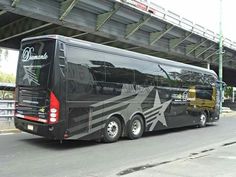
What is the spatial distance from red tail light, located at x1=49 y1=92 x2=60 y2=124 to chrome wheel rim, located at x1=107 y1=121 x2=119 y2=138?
7.14 ft

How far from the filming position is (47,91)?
10164 millimetres

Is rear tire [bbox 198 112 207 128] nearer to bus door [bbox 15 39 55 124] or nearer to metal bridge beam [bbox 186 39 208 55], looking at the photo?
bus door [bbox 15 39 55 124]

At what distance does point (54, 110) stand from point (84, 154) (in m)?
1.44

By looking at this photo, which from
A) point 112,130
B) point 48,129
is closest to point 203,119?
point 112,130

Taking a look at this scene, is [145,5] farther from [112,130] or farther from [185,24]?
[112,130]

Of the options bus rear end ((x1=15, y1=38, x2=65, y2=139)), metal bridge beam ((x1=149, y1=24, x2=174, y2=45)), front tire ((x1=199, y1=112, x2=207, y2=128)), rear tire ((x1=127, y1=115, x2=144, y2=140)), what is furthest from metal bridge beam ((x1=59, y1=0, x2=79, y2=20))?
metal bridge beam ((x1=149, y1=24, x2=174, y2=45))

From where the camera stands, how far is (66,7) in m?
19.0

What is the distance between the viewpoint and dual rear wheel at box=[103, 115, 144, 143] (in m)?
11.7

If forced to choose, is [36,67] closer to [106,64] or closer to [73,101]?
[73,101]

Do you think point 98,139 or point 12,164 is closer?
point 12,164

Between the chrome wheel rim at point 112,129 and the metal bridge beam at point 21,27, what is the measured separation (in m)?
10.6

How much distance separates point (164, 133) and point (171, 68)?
2.69m

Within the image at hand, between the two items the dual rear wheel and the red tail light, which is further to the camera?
the dual rear wheel

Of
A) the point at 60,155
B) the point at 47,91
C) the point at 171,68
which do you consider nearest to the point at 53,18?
the point at 171,68
